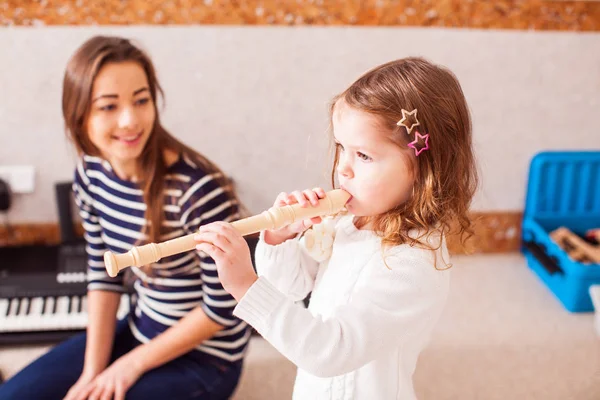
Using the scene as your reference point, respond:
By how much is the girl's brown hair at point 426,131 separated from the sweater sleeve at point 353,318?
5cm

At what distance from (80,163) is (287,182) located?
67 cm

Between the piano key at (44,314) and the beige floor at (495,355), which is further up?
the piano key at (44,314)

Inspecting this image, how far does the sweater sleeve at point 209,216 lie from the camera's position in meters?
1.08

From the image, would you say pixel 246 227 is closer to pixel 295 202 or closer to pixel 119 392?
pixel 295 202

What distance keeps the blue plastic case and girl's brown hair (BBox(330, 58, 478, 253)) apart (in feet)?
3.35

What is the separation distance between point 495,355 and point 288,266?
830mm

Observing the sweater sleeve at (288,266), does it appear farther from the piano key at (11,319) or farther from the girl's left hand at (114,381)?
the piano key at (11,319)

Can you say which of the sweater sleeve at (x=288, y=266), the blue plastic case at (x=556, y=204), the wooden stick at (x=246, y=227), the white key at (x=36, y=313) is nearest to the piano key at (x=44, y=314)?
the white key at (x=36, y=313)

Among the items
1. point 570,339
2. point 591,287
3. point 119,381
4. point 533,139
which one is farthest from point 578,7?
point 119,381

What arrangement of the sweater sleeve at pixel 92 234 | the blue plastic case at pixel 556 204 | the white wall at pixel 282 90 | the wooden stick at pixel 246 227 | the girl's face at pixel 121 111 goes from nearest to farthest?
the wooden stick at pixel 246 227
the girl's face at pixel 121 111
the sweater sleeve at pixel 92 234
the white wall at pixel 282 90
the blue plastic case at pixel 556 204

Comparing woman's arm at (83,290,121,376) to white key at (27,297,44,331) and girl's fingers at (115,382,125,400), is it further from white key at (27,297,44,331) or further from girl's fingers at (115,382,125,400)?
white key at (27,297,44,331)

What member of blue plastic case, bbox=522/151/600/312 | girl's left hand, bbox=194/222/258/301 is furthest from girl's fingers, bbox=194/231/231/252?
blue plastic case, bbox=522/151/600/312

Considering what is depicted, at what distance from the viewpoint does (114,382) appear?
110cm

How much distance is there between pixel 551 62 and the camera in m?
1.67
